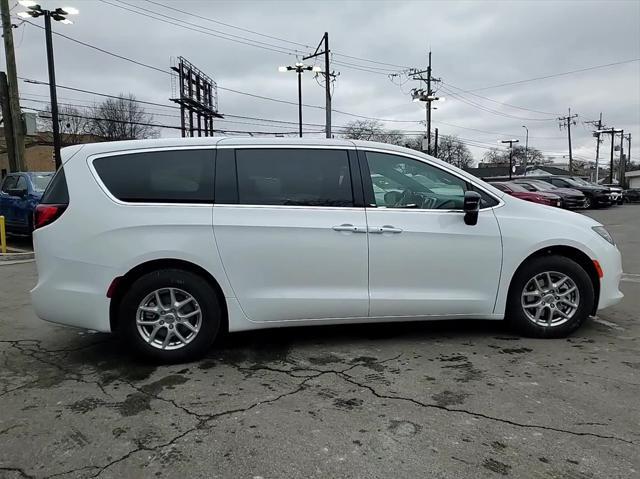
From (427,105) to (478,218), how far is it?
1249 inches

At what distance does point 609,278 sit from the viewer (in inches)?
182

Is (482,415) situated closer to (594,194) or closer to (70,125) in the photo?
(594,194)

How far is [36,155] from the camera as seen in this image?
2179 inches

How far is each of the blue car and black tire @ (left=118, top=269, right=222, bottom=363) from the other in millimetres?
8335

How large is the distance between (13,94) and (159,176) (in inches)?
558

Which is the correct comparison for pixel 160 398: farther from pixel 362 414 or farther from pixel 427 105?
pixel 427 105

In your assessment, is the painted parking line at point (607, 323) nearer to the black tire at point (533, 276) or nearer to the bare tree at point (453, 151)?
the black tire at point (533, 276)

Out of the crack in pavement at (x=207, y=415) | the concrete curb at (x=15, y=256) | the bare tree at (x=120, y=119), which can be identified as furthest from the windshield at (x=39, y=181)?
the bare tree at (x=120, y=119)

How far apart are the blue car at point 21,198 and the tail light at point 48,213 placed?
306 inches

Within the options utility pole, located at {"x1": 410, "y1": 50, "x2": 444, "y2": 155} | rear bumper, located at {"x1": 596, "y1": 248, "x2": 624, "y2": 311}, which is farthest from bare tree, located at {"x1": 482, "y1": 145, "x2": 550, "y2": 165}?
rear bumper, located at {"x1": 596, "y1": 248, "x2": 624, "y2": 311}

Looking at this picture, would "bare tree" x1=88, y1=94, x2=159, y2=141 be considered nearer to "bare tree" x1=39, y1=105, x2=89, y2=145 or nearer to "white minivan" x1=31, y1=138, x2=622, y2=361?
"bare tree" x1=39, y1=105, x2=89, y2=145

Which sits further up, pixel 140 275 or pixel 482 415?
pixel 140 275

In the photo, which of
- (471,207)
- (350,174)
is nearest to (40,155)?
(350,174)

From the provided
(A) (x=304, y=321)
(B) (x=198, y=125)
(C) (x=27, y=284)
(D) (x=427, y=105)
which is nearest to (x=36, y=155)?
(B) (x=198, y=125)
